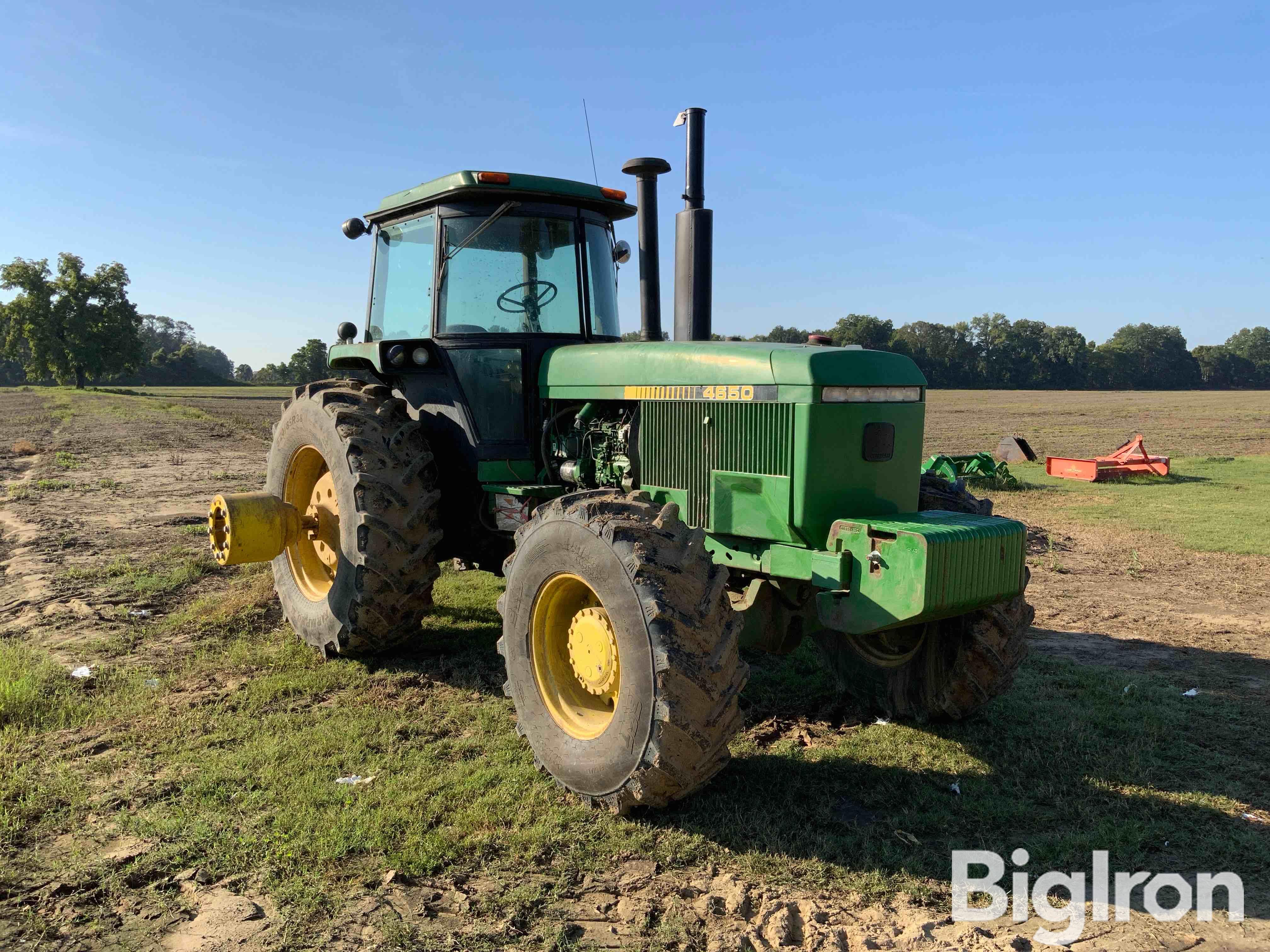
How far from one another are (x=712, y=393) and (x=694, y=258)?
145cm

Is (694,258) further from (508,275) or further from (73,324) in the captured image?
(73,324)

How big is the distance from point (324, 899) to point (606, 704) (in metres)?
1.47

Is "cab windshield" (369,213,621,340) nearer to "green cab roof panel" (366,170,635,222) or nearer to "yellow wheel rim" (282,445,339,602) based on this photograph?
"green cab roof panel" (366,170,635,222)

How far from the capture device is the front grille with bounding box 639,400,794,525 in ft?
13.6

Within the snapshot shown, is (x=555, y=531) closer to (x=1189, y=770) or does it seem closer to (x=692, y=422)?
(x=692, y=422)

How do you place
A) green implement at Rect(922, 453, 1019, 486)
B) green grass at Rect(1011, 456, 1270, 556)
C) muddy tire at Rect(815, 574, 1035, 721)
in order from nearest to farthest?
muddy tire at Rect(815, 574, 1035, 721) → green grass at Rect(1011, 456, 1270, 556) → green implement at Rect(922, 453, 1019, 486)

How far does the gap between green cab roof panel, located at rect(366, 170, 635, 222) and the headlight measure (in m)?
2.45

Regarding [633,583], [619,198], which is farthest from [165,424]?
[633,583]

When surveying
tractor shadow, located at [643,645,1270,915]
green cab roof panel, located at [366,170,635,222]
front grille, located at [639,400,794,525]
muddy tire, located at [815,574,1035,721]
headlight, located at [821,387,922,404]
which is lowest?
tractor shadow, located at [643,645,1270,915]

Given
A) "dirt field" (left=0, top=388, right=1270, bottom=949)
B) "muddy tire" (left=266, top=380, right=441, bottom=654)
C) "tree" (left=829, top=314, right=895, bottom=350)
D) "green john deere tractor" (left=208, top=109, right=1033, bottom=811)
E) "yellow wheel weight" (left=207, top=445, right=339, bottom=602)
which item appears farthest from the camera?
"tree" (left=829, top=314, right=895, bottom=350)

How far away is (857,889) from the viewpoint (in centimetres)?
322

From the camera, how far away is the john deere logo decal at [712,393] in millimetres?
4172

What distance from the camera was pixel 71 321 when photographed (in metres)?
56.1

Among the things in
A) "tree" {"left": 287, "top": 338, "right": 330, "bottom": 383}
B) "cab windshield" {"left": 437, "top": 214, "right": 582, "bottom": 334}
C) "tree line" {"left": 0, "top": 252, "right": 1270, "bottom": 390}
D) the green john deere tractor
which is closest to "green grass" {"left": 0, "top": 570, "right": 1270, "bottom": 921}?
the green john deere tractor
